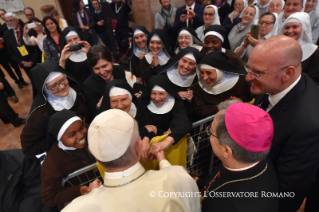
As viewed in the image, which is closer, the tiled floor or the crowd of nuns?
the crowd of nuns

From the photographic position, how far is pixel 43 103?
7.57 feet

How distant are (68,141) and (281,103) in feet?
6.39

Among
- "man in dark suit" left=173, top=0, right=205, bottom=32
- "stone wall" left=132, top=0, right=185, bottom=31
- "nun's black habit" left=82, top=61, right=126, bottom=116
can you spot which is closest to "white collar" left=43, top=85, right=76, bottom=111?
"nun's black habit" left=82, top=61, right=126, bottom=116

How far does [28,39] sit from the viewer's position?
4410mm

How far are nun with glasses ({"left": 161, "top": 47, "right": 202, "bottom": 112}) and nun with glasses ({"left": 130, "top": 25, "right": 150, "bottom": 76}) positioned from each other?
3.34ft

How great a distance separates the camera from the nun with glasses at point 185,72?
8.66ft

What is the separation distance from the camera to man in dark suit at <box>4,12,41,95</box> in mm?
4492

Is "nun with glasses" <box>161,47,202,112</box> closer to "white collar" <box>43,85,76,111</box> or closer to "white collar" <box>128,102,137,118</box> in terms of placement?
"white collar" <box>128,102,137,118</box>

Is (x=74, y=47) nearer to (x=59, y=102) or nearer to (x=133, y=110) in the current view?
(x=59, y=102)

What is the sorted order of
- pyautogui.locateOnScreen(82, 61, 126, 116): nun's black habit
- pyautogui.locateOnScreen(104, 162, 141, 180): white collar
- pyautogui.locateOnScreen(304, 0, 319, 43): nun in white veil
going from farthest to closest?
pyautogui.locateOnScreen(304, 0, 319, 43): nun in white veil < pyautogui.locateOnScreen(82, 61, 126, 116): nun's black habit < pyautogui.locateOnScreen(104, 162, 141, 180): white collar

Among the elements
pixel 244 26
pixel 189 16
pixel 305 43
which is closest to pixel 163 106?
pixel 305 43

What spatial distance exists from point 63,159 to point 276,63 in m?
2.09

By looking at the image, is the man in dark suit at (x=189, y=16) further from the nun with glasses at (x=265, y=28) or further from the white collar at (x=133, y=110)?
the white collar at (x=133, y=110)

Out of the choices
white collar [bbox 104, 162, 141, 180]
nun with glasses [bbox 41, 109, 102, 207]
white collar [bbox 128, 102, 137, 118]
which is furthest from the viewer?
white collar [bbox 128, 102, 137, 118]
